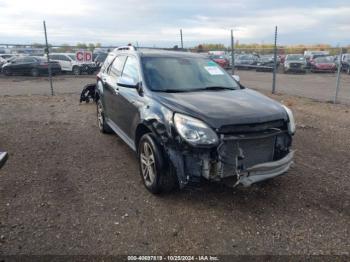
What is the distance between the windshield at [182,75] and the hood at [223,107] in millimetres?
276

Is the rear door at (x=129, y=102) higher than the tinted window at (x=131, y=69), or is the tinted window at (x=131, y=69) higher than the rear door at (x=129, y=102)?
the tinted window at (x=131, y=69)

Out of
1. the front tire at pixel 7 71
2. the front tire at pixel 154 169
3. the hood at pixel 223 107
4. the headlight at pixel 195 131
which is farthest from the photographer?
the front tire at pixel 7 71

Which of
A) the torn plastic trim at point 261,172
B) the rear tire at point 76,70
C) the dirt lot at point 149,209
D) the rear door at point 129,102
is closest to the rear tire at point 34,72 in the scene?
the rear tire at point 76,70

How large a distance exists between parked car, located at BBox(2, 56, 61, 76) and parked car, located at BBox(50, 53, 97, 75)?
2.23 meters

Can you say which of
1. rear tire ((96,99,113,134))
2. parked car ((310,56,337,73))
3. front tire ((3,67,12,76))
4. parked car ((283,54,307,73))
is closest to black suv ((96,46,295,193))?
rear tire ((96,99,113,134))

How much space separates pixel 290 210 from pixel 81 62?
21.5 metres

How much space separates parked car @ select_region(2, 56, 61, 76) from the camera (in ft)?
69.6

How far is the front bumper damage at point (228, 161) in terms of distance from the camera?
11.2 ft

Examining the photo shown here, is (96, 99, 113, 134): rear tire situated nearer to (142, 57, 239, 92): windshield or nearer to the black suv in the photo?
the black suv

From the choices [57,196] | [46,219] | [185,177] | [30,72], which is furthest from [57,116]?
[30,72]

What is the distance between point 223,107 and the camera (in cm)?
371

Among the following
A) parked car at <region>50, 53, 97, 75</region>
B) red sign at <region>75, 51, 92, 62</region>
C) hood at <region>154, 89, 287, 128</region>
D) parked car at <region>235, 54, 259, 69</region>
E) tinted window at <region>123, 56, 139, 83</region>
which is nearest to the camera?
hood at <region>154, 89, 287, 128</region>

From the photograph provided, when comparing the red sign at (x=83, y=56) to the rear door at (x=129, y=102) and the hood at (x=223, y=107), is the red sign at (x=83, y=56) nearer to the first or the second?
the rear door at (x=129, y=102)

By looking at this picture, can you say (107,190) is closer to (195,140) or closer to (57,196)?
(57,196)
